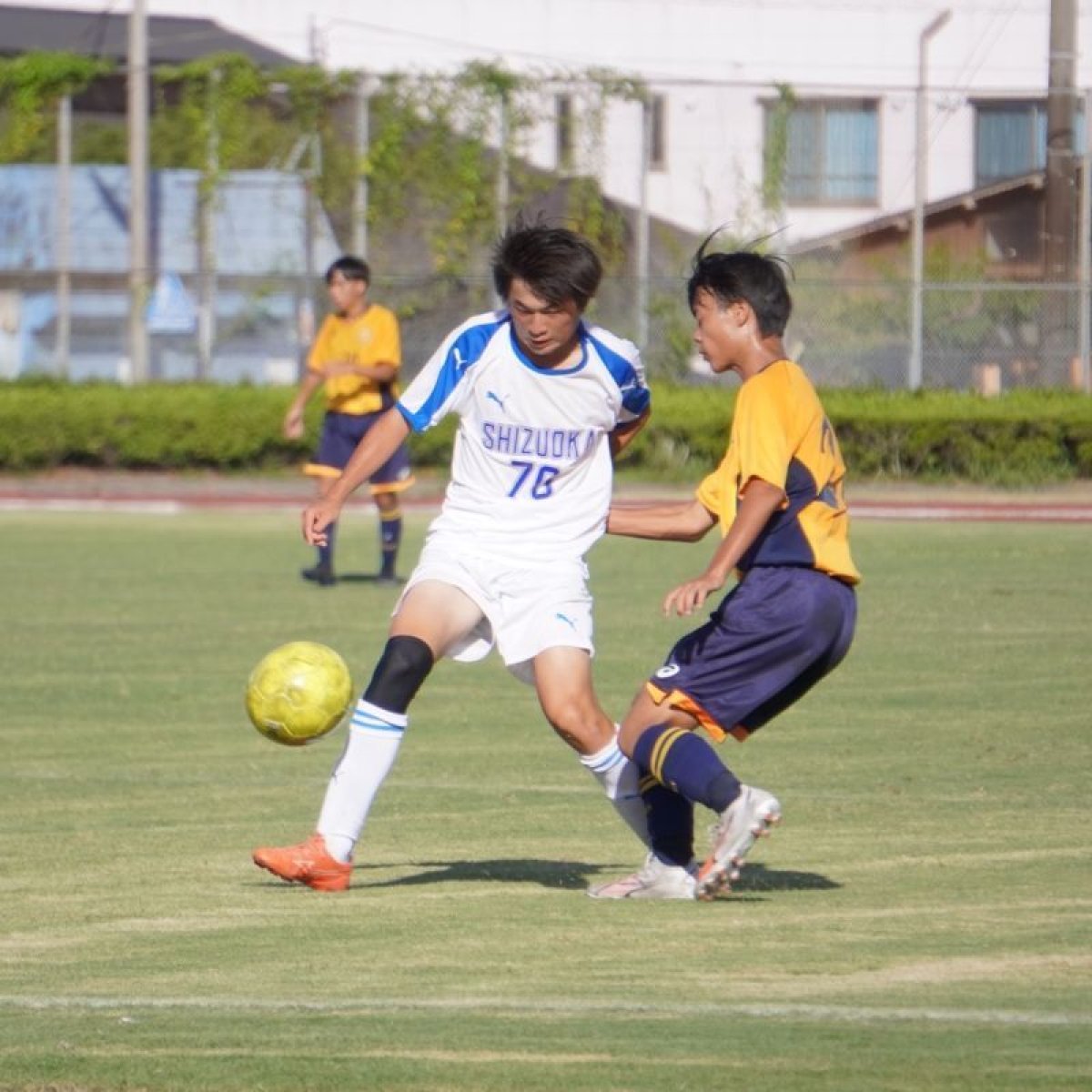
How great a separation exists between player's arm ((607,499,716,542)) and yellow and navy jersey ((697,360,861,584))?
172 millimetres

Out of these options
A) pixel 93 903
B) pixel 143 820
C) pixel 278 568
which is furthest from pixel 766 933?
pixel 278 568

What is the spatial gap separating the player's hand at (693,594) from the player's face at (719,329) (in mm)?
741

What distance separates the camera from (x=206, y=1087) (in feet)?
17.4

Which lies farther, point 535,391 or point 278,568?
point 278,568

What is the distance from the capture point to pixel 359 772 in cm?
765

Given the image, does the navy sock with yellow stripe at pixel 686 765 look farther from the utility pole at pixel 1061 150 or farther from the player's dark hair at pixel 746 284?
the utility pole at pixel 1061 150

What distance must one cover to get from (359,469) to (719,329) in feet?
3.95

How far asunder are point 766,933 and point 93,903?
6.88 feet

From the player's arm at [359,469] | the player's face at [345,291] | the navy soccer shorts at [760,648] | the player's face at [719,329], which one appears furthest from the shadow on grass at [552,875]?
the player's face at [345,291]

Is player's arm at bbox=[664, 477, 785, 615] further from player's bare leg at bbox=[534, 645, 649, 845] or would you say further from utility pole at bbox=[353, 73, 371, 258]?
utility pole at bbox=[353, 73, 371, 258]

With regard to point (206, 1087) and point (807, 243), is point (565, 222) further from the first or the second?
point (206, 1087)

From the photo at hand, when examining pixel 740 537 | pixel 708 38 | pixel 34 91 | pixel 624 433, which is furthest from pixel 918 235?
pixel 740 537

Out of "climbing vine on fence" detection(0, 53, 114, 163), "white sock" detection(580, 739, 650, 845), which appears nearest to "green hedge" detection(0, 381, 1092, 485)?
"climbing vine on fence" detection(0, 53, 114, 163)

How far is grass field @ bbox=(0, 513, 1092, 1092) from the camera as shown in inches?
219
